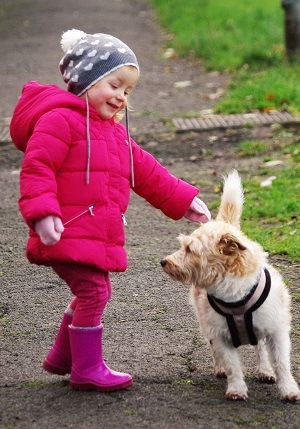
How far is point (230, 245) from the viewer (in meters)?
3.92

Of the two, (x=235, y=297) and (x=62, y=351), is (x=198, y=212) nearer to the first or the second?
(x=235, y=297)

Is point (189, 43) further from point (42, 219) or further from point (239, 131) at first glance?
point (42, 219)

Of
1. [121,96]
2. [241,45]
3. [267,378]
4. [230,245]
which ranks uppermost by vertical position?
[121,96]

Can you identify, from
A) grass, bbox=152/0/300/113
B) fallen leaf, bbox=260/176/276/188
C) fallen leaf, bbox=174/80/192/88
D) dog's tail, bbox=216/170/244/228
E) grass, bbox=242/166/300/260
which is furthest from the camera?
fallen leaf, bbox=174/80/192/88

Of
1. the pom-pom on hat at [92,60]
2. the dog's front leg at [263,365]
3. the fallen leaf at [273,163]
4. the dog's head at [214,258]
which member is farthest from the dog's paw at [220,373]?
the fallen leaf at [273,163]

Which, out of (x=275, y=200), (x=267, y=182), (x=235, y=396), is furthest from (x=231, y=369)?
(x=267, y=182)

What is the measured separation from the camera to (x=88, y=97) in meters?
4.02

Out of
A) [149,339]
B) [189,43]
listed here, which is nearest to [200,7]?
[189,43]

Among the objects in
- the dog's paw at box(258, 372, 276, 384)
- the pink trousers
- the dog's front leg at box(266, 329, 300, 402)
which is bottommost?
the dog's paw at box(258, 372, 276, 384)

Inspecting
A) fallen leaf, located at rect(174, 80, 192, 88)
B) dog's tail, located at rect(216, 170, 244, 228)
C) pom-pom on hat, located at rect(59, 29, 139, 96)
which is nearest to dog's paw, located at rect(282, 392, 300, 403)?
dog's tail, located at rect(216, 170, 244, 228)

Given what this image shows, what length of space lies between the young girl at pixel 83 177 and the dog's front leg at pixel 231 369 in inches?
17.0

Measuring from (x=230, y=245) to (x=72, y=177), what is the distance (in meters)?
0.75

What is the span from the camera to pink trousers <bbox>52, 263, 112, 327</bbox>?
3922 mm

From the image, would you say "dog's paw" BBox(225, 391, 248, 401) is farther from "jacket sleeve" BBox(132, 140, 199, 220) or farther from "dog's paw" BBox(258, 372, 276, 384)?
"jacket sleeve" BBox(132, 140, 199, 220)
